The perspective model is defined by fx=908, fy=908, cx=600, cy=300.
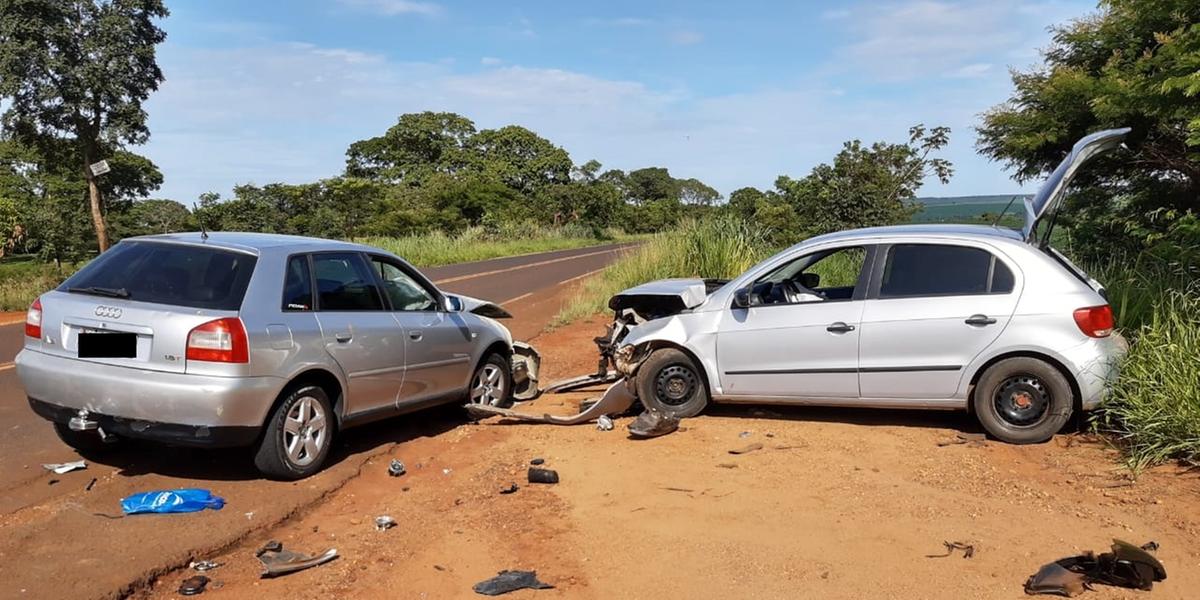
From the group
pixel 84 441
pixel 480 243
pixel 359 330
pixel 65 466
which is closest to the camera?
pixel 65 466

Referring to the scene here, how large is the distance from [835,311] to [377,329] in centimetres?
347

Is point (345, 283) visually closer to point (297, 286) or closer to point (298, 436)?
point (297, 286)

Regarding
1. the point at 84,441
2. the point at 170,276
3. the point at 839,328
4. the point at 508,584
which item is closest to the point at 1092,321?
the point at 839,328

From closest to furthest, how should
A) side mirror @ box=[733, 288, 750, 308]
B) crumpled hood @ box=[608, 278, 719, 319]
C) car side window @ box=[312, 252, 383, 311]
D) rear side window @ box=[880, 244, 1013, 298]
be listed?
car side window @ box=[312, 252, 383, 311] → rear side window @ box=[880, 244, 1013, 298] → side mirror @ box=[733, 288, 750, 308] → crumpled hood @ box=[608, 278, 719, 319]

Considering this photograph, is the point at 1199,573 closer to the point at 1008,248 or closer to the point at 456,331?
the point at 1008,248

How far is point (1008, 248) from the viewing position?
22.1ft

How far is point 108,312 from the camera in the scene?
548cm

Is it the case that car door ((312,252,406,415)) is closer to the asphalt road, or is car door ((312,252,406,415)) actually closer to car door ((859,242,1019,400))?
the asphalt road

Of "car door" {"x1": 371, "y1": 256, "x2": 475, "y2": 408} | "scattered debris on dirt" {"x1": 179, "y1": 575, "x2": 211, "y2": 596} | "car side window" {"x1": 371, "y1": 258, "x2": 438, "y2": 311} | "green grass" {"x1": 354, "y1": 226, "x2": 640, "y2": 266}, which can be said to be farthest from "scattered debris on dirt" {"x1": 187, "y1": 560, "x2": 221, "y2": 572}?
"green grass" {"x1": 354, "y1": 226, "x2": 640, "y2": 266}

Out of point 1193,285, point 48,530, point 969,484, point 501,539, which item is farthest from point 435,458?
point 1193,285

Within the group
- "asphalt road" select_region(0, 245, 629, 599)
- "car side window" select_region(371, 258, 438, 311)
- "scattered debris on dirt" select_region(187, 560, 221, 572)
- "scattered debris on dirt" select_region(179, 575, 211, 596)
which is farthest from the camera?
"car side window" select_region(371, 258, 438, 311)

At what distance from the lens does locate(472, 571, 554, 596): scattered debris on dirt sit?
165 inches

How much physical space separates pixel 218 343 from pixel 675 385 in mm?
3666

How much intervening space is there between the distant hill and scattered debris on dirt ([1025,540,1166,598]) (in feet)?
12.1
